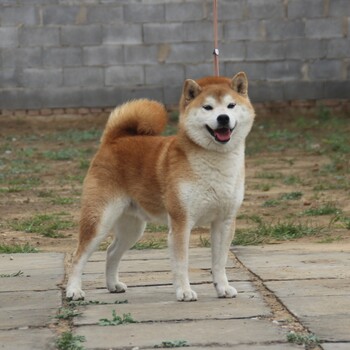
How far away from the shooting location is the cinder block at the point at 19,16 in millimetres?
16266

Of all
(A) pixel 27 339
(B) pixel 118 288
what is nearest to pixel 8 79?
(B) pixel 118 288

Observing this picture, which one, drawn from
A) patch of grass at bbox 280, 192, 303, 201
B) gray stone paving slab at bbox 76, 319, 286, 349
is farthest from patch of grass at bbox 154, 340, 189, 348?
patch of grass at bbox 280, 192, 303, 201

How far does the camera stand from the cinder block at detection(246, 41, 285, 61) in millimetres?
16453

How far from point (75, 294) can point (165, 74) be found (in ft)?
35.5

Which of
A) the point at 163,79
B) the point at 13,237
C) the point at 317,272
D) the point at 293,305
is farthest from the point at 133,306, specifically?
the point at 163,79

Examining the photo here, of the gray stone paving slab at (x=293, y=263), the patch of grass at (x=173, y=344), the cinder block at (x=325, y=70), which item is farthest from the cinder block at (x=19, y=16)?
the patch of grass at (x=173, y=344)

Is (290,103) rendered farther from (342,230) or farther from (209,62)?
(342,230)

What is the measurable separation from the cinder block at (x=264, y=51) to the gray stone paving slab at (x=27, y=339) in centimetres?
1193

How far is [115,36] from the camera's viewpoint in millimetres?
16375

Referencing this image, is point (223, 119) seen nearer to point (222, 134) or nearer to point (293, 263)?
point (222, 134)

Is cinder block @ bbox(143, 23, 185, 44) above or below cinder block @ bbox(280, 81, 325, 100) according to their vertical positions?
above

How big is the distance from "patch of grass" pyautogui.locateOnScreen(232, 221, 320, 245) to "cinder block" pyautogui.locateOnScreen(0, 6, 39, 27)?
871cm

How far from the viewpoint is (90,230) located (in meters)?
6.04

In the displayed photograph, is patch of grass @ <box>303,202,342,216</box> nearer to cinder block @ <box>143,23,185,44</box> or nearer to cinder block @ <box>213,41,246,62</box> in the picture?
cinder block @ <box>213,41,246,62</box>
